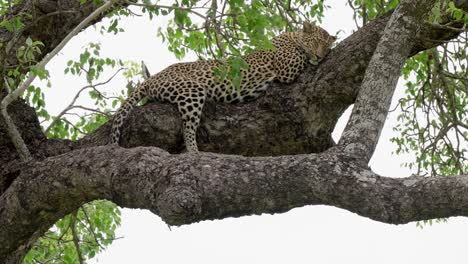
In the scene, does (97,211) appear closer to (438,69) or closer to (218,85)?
(218,85)

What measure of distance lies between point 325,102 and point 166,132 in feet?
3.95

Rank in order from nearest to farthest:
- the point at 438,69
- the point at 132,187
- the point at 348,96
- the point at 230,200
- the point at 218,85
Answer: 1. the point at 230,200
2. the point at 132,187
3. the point at 348,96
4. the point at 218,85
5. the point at 438,69

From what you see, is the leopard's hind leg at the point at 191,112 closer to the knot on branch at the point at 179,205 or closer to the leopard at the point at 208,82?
the leopard at the point at 208,82

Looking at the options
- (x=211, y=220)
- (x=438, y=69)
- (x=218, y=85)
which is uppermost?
(x=438, y=69)

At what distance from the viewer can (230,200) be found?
4.33 metres

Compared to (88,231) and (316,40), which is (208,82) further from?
(88,231)

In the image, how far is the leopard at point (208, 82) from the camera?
20.7 feet

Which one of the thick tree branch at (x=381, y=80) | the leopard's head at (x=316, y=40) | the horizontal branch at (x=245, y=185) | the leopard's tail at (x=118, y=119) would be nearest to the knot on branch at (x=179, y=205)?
the horizontal branch at (x=245, y=185)

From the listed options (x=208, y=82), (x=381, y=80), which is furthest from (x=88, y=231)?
(x=381, y=80)

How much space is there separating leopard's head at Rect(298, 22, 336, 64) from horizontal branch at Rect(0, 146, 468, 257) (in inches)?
104

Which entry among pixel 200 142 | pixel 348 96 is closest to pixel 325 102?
pixel 348 96

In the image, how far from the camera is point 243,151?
243 inches

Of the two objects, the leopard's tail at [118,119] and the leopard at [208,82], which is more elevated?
the leopard at [208,82]

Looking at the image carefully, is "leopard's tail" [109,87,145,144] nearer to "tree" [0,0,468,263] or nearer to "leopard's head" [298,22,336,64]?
"tree" [0,0,468,263]
